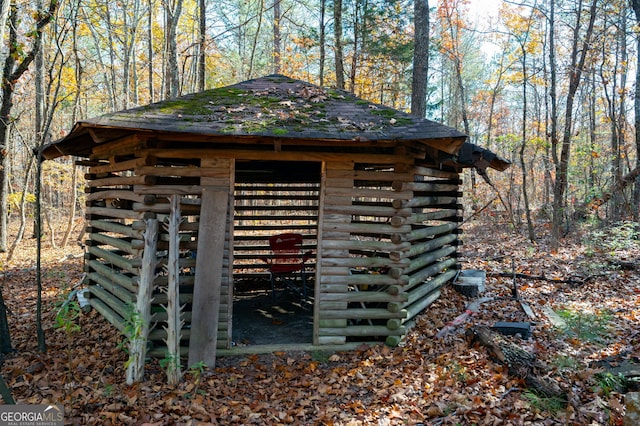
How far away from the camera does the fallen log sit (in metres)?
4.12

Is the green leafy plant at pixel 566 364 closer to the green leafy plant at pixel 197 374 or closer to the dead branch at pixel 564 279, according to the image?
the dead branch at pixel 564 279

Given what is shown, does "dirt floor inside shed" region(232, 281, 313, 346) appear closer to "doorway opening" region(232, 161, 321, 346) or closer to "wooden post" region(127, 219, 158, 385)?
"doorway opening" region(232, 161, 321, 346)

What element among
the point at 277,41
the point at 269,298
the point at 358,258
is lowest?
the point at 269,298

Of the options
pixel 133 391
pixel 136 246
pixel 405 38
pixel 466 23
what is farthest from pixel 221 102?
pixel 466 23

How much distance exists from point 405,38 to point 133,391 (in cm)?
1485

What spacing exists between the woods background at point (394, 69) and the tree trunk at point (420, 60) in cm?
3

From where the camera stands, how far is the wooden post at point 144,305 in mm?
4594

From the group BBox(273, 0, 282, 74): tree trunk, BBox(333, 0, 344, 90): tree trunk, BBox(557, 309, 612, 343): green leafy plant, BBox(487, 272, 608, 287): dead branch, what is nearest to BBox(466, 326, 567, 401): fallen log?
BBox(557, 309, 612, 343): green leafy plant

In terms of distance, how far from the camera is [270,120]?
5.30 metres

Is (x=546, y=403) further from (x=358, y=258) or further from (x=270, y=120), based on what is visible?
(x=270, y=120)

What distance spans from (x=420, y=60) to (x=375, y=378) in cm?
782

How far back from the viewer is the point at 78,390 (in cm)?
445

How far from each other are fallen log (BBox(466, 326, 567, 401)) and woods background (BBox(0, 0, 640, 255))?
239 inches

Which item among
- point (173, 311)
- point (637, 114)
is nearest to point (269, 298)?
point (173, 311)
